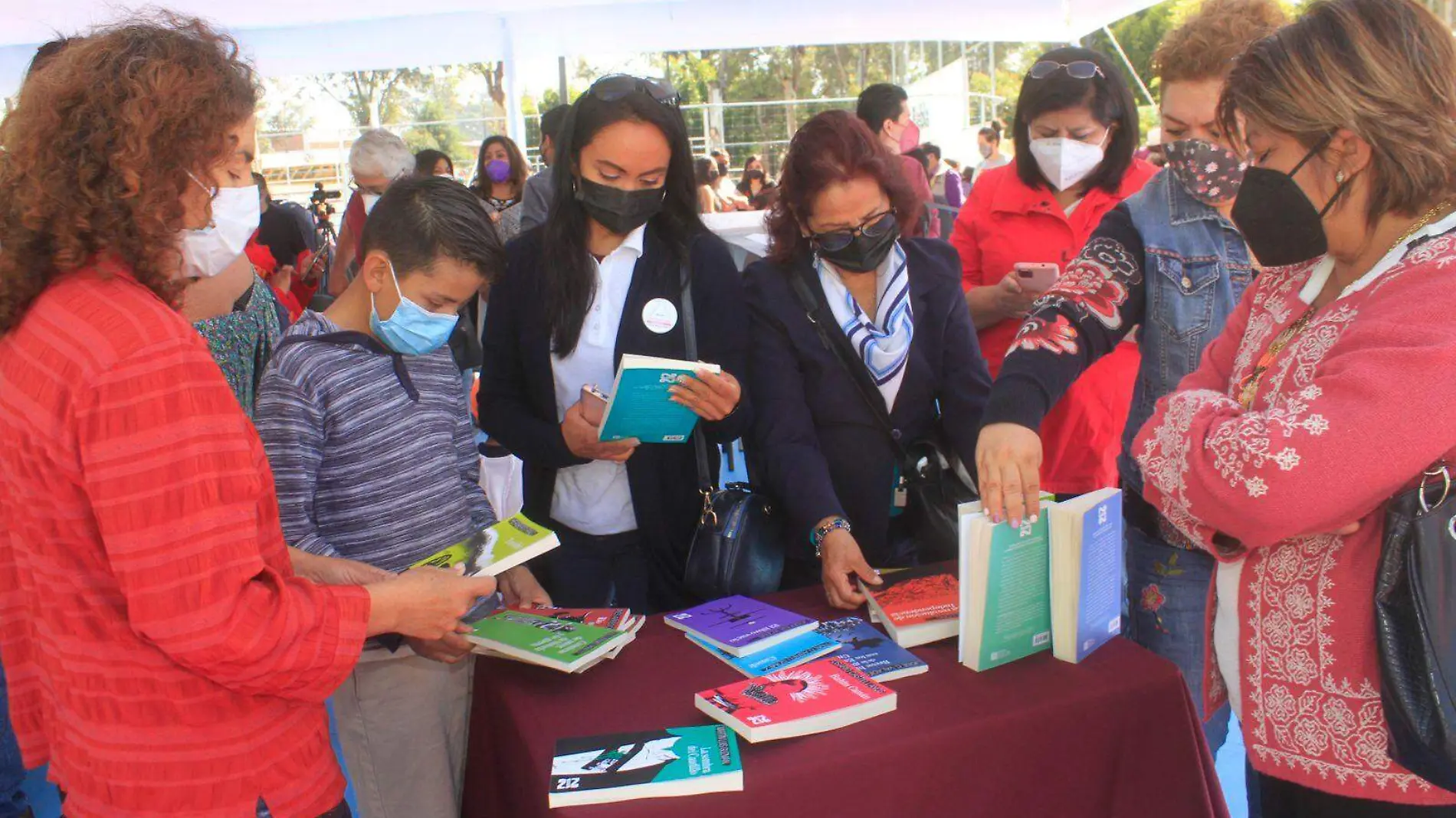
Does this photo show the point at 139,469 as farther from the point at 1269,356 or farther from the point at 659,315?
the point at 1269,356

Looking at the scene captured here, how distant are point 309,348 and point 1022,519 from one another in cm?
121

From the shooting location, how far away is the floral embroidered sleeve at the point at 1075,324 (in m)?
1.55

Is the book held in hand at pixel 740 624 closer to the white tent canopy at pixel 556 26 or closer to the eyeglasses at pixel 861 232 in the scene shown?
the eyeglasses at pixel 861 232

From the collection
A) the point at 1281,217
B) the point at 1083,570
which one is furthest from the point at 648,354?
the point at 1281,217

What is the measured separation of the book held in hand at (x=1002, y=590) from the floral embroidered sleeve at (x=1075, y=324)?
178mm

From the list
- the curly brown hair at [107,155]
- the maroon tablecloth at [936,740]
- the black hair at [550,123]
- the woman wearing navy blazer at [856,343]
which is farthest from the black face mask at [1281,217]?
the black hair at [550,123]

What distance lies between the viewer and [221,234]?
57.9 inches

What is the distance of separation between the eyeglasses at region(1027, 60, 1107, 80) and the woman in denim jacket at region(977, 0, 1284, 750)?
39cm

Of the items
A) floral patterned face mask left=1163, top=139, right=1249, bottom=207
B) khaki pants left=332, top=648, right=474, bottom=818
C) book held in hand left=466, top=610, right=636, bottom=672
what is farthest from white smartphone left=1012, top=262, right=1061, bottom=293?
khaki pants left=332, top=648, right=474, bottom=818

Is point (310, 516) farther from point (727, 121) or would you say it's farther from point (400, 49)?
point (727, 121)

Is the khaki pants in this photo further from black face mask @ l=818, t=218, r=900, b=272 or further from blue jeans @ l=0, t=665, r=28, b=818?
blue jeans @ l=0, t=665, r=28, b=818

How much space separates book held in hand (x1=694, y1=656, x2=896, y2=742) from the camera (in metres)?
1.32

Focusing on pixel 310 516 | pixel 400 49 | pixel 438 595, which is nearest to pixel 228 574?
pixel 438 595

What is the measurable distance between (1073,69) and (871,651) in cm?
152
